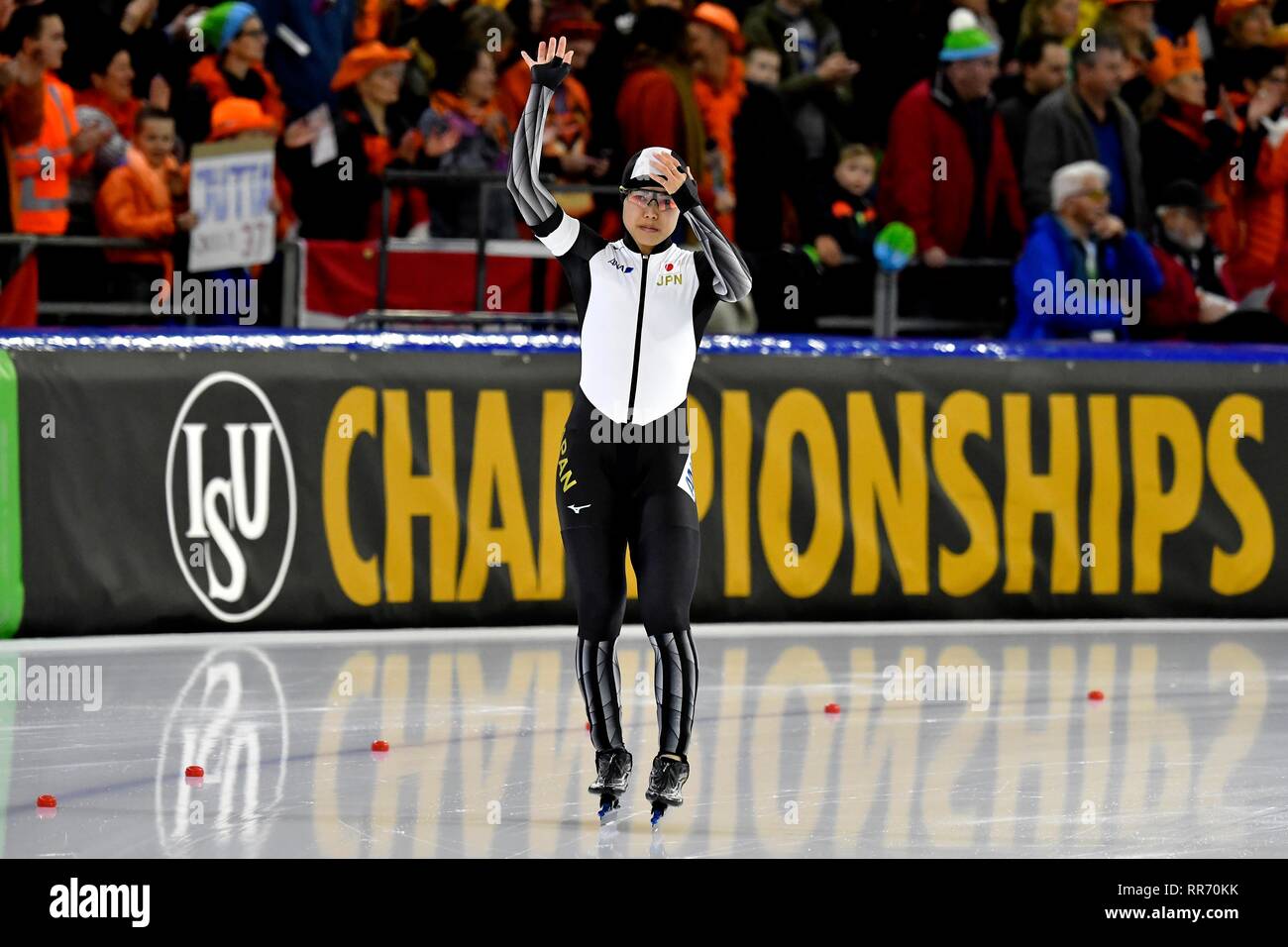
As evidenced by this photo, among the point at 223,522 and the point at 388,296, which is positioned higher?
the point at 388,296

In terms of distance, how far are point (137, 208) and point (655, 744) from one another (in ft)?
17.3

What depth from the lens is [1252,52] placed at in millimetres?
15227

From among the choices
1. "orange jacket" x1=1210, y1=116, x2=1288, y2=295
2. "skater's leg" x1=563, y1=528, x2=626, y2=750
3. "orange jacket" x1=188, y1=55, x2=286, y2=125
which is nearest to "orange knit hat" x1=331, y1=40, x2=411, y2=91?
"orange jacket" x1=188, y1=55, x2=286, y2=125

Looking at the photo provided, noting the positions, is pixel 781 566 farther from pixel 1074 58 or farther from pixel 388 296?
pixel 1074 58

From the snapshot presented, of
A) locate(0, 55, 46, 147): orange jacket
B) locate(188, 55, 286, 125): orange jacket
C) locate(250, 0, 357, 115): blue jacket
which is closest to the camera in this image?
locate(0, 55, 46, 147): orange jacket

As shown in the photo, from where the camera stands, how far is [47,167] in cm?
1176

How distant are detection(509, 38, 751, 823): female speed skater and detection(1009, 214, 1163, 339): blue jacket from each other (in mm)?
6106

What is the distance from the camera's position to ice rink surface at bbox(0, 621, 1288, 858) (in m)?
6.46

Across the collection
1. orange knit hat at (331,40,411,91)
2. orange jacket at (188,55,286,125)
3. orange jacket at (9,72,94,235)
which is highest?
orange knit hat at (331,40,411,91)

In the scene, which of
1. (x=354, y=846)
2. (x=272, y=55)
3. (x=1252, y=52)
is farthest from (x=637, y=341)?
(x=1252, y=52)

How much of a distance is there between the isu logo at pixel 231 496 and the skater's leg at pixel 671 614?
4631 mm

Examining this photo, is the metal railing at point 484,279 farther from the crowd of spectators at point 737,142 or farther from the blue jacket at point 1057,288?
the blue jacket at point 1057,288

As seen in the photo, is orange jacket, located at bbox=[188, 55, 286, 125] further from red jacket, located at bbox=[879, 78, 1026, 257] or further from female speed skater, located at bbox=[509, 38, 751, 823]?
female speed skater, located at bbox=[509, 38, 751, 823]

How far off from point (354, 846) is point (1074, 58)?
9407mm
